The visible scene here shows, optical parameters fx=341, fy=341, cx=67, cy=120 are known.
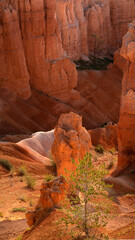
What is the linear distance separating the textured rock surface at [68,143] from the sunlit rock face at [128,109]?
2767 millimetres

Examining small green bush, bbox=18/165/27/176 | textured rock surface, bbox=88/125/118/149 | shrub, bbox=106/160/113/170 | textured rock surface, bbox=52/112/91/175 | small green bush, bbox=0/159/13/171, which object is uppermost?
textured rock surface, bbox=52/112/91/175

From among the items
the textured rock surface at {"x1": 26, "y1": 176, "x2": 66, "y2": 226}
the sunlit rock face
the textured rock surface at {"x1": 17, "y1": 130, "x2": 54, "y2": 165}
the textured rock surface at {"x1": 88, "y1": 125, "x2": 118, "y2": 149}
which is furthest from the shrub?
the textured rock surface at {"x1": 26, "y1": 176, "x2": 66, "y2": 226}

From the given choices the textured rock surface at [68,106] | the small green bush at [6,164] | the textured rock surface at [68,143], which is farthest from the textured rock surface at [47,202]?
the textured rock surface at [68,106]

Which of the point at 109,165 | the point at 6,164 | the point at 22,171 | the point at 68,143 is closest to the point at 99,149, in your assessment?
the point at 109,165

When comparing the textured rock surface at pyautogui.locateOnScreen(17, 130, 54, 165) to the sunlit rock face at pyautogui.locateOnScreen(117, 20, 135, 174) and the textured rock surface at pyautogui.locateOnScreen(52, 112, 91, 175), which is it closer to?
the sunlit rock face at pyautogui.locateOnScreen(117, 20, 135, 174)

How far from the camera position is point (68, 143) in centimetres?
1171

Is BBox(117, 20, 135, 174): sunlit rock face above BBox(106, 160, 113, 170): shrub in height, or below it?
above

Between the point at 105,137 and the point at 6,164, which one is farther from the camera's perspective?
the point at 105,137

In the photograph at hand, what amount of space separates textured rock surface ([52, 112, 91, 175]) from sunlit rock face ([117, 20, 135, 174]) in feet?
9.08

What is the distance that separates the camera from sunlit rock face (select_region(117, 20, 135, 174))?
45.6 feet

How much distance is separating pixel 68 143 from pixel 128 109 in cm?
381

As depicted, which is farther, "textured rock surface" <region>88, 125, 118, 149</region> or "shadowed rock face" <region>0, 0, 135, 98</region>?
"textured rock surface" <region>88, 125, 118, 149</region>

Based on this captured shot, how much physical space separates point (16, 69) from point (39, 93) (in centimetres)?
340

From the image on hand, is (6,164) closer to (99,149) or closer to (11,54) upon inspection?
(99,149)
